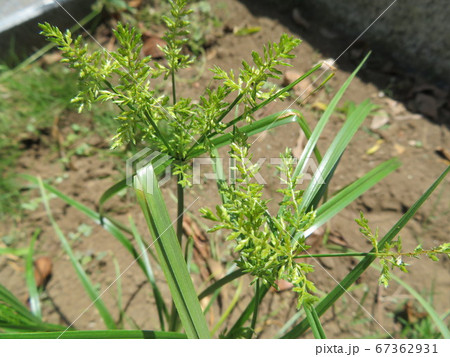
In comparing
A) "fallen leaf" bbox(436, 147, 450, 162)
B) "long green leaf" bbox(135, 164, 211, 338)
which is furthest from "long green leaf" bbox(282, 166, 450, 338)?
"fallen leaf" bbox(436, 147, 450, 162)

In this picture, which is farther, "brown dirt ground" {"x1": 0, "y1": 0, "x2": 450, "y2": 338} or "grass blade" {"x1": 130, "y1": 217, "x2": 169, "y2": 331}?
"brown dirt ground" {"x1": 0, "y1": 0, "x2": 450, "y2": 338}

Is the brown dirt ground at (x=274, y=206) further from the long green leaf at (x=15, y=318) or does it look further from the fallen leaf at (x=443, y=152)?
the long green leaf at (x=15, y=318)

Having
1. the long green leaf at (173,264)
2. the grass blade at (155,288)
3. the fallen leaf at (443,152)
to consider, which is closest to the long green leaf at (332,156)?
the long green leaf at (173,264)

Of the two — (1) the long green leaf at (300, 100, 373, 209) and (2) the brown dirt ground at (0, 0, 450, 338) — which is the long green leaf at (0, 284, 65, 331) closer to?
(2) the brown dirt ground at (0, 0, 450, 338)

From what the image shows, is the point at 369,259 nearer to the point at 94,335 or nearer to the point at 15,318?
the point at 94,335

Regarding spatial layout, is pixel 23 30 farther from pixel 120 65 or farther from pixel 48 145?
pixel 120 65

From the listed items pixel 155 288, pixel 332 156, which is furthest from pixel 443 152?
pixel 155 288
